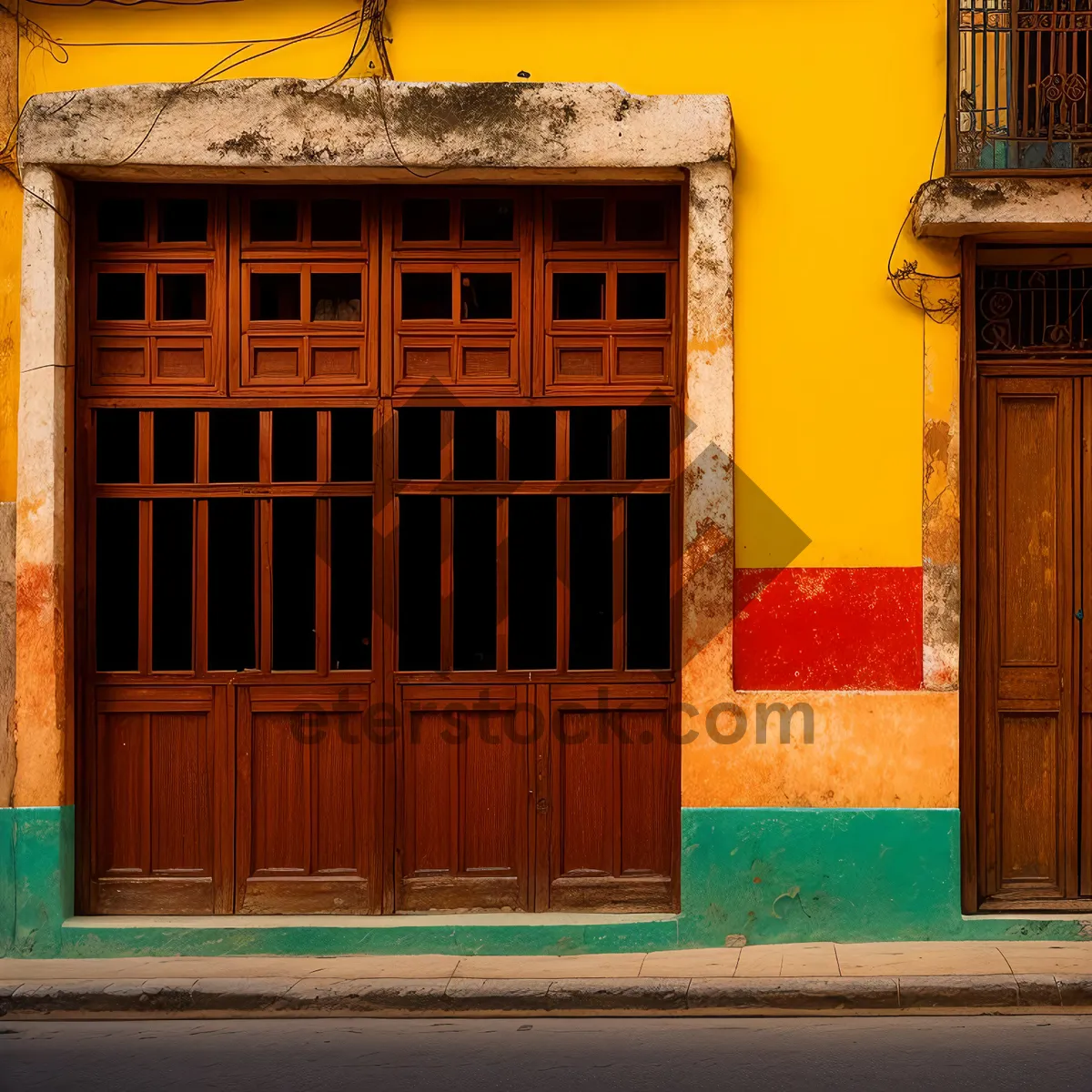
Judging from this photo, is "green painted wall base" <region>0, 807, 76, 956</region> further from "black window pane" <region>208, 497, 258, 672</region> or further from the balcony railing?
the balcony railing

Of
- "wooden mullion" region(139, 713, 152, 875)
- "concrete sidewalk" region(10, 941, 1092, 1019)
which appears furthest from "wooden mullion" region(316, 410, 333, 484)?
"concrete sidewalk" region(10, 941, 1092, 1019)

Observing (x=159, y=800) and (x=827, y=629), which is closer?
(x=827, y=629)

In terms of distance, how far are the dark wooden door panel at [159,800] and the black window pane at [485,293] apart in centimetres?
240

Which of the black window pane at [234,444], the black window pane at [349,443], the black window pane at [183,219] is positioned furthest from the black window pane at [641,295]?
the black window pane at [183,219]

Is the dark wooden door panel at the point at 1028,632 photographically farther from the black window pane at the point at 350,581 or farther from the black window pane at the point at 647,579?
the black window pane at the point at 350,581

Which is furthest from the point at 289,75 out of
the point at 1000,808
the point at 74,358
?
the point at 1000,808

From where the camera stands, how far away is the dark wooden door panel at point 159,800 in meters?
7.69

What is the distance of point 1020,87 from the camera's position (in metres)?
7.51

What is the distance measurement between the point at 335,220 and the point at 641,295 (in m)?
1.67

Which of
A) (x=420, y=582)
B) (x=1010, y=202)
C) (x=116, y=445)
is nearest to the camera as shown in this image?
(x=1010, y=202)

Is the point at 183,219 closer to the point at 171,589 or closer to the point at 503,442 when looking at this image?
the point at 171,589

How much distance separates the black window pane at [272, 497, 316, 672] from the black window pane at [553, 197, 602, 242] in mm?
1944

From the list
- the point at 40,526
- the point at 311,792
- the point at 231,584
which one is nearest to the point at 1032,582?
the point at 311,792

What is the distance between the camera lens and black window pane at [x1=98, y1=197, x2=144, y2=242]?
785cm
